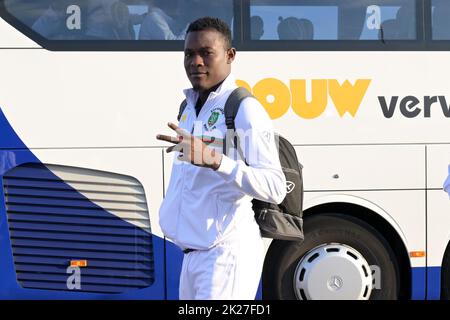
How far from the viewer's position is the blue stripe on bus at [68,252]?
5523mm

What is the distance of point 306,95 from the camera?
5.66 meters

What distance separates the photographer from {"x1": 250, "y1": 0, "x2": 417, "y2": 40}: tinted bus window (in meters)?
5.66

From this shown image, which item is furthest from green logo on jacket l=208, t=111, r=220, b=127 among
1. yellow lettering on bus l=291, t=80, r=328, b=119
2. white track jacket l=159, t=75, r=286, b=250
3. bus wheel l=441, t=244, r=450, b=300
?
bus wheel l=441, t=244, r=450, b=300

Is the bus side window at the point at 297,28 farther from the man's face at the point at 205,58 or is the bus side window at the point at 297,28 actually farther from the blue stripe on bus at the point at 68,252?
the man's face at the point at 205,58

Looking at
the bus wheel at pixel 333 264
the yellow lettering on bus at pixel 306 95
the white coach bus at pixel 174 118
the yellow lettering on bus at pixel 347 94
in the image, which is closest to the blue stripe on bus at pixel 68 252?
the white coach bus at pixel 174 118

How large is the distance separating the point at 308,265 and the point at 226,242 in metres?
2.95

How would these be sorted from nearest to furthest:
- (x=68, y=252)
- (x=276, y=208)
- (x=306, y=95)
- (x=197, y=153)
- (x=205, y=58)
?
(x=197, y=153) → (x=205, y=58) → (x=276, y=208) → (x=68, y=252) → (x=306, y=95)

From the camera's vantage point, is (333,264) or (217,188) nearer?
(217,188)

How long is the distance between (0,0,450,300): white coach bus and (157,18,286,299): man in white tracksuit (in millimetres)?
2520

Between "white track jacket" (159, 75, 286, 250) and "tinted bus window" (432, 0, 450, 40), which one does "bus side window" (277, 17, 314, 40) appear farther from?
"white track jacket" (159, 75, 286, 250)

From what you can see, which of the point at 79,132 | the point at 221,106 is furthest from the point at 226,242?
the point at 79,132

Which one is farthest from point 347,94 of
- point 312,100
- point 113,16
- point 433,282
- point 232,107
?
point 232,107

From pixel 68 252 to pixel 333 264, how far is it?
2209 mm

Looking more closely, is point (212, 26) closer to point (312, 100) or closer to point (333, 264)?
point (312, 100)
